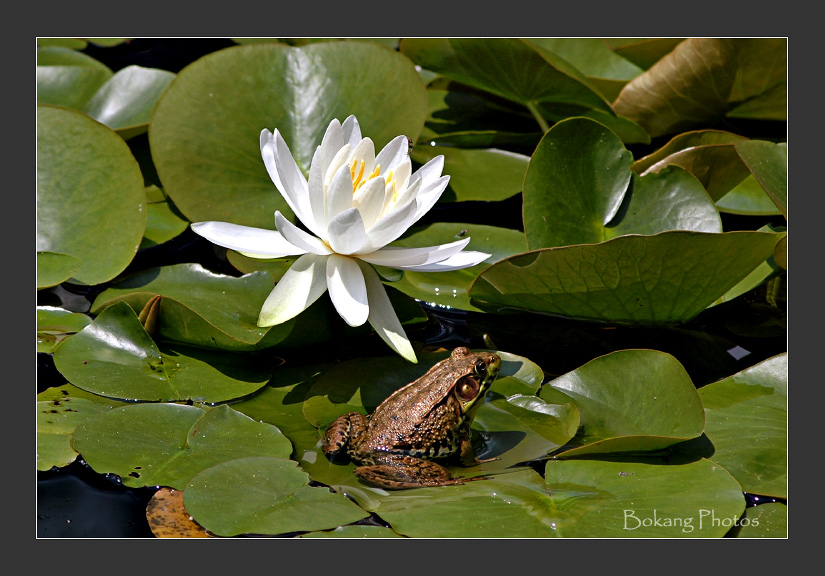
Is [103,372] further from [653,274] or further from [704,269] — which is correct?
[704,269]

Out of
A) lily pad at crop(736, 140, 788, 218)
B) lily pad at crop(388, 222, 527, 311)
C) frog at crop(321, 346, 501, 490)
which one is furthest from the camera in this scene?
lily pad at crop(388, 222, 527, 311)

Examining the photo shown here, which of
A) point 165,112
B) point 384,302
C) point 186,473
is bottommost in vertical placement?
point 186,473

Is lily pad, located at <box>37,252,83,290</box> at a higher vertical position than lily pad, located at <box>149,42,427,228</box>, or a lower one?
lower

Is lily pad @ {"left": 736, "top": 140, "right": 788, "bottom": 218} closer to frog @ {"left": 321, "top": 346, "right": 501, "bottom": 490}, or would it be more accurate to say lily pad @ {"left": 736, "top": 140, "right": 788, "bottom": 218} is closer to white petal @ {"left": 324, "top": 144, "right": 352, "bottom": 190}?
frog @ {"left": 321, "top": 346, "right": 501, "bottom": 490}

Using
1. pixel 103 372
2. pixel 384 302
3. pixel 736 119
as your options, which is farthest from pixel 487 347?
pixel 736 119

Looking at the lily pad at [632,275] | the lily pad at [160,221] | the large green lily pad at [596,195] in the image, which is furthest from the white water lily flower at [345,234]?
the lily pad at [160,221]

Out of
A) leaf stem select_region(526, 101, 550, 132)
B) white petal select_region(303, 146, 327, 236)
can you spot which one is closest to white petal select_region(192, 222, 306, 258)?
white petal select_region(303, 146, 327, 236)

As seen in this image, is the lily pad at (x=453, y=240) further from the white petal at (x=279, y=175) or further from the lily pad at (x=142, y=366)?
the lily pad at (x=142, y=366)
